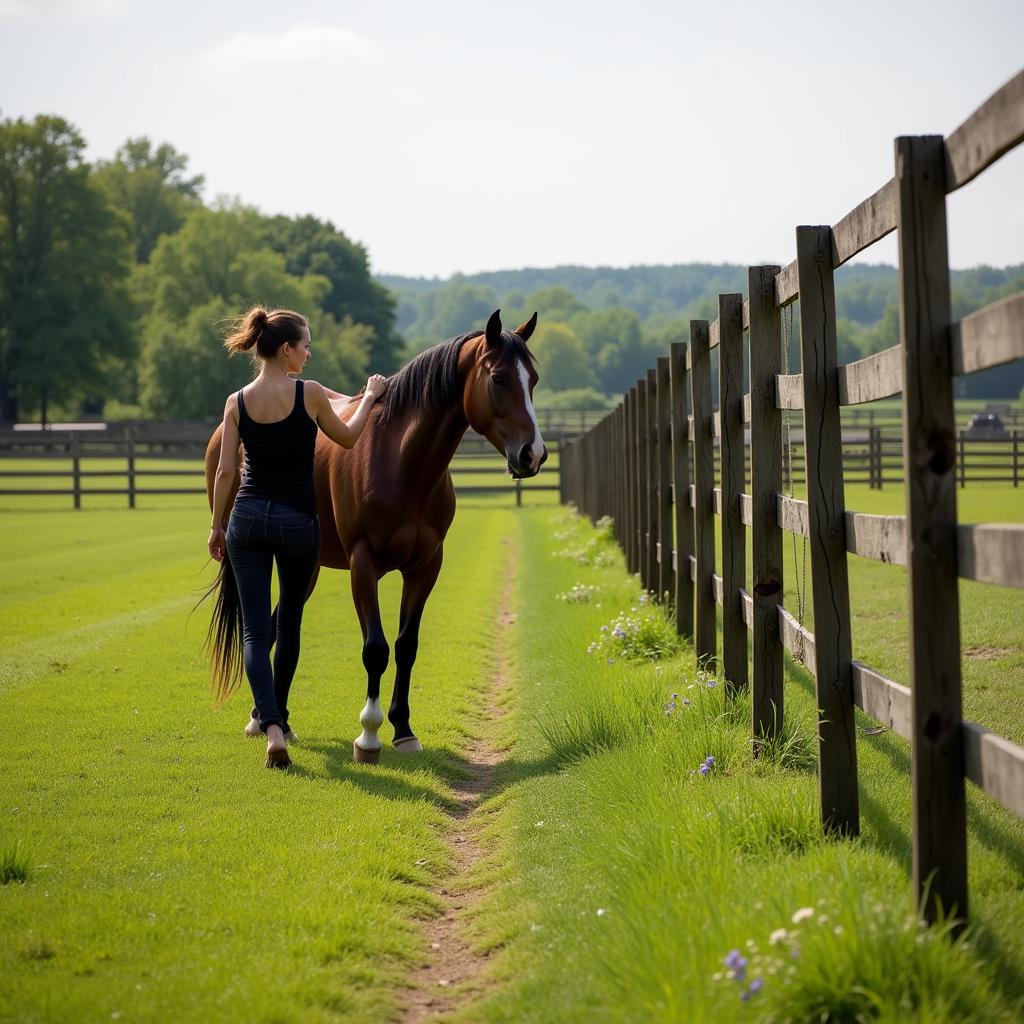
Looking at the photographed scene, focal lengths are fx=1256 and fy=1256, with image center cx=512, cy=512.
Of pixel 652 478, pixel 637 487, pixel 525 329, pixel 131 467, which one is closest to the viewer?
pixel 525 329

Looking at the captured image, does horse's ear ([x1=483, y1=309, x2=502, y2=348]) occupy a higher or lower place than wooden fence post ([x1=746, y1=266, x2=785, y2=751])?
higher

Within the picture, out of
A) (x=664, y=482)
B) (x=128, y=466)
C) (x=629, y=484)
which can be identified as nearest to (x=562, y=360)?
(x=128, y=466)

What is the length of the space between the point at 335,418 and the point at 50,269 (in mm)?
65403

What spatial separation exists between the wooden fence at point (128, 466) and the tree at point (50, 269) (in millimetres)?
7304

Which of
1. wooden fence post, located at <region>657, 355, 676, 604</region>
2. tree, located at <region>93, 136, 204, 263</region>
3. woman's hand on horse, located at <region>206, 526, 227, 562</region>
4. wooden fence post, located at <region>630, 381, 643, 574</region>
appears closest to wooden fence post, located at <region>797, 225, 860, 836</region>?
woman's hand on horse, located at <region>206, 526, 227, 562</region>

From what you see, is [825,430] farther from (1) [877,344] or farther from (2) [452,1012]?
(1) [877,344]

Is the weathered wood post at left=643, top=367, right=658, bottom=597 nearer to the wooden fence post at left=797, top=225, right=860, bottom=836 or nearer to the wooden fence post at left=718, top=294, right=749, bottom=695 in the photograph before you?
the wooden fence post at left=718, top=294, right=749, bottom=695

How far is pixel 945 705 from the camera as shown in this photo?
3.23 meters

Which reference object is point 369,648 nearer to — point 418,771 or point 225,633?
point 418,771

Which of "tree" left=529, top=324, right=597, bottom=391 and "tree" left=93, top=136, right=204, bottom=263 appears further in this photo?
"tree" left=529, top=324, right=597, bottom=391

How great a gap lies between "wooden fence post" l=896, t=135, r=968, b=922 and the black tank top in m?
3.74

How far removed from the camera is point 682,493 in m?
8.77

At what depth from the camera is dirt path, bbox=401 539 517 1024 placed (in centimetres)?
363

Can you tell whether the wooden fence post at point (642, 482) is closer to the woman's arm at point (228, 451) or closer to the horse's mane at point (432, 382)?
the horse's mane at point (432, 382)
